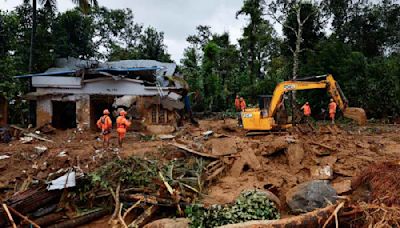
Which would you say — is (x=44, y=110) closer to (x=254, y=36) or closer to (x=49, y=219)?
(x=49, y=219)

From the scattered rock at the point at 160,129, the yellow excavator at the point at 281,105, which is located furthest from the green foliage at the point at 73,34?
the yellow excavator at the point at 281,105

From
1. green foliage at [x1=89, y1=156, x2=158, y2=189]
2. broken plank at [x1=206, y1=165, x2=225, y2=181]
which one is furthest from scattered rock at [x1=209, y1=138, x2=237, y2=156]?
green foliage at [x1=89, y1=156, x2=158, y2=189]

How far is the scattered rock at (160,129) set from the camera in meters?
16.0

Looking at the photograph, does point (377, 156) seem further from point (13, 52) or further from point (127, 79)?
point (13, 52)

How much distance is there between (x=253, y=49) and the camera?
29906 mm

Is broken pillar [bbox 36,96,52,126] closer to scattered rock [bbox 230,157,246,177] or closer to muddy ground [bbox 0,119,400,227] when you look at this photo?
muddy ground [bbox 0,119,400,227]

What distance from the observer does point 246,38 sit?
96.5 ft

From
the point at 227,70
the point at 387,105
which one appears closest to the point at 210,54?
the point at 227,70

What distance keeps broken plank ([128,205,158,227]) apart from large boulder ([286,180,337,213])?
2.98m

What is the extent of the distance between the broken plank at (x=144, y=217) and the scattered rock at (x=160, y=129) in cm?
884

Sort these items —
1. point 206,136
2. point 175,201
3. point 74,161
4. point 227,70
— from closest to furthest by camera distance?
point 175,201, point 74,161, point 206,136, point 227,70

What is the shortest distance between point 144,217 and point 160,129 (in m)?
9.44

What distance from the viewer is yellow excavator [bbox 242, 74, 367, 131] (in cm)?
1214

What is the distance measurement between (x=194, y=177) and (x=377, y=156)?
5771 millimetres
